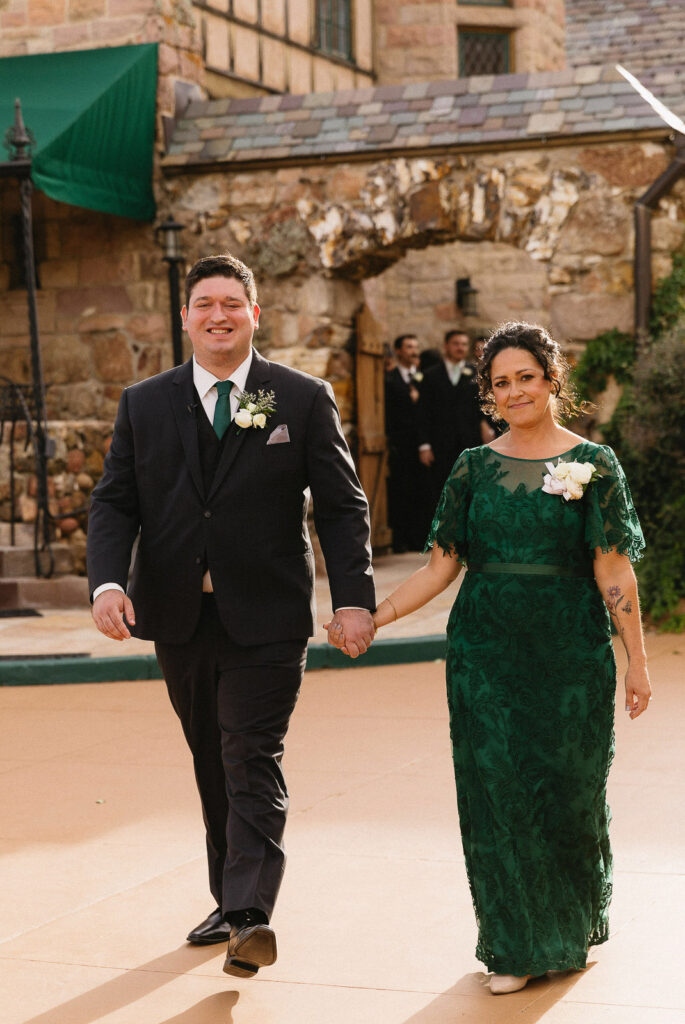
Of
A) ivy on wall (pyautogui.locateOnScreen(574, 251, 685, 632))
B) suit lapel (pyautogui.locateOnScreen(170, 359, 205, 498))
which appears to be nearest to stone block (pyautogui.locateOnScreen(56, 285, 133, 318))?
ivy on wall (pyautogui.locateOnScreen(574, 251, 685, 632))

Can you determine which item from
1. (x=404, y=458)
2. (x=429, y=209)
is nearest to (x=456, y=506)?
(x=429, y=209)

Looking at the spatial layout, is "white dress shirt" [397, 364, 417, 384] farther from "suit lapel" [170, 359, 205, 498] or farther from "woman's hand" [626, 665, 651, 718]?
"woman's hand" [626, 665, 651, 718]

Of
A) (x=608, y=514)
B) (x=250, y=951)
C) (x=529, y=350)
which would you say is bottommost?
(x=250, y=951)

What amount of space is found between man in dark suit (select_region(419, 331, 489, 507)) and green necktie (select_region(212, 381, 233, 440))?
8978mm

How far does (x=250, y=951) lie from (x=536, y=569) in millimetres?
1149

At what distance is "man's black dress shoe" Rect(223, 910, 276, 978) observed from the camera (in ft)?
11.8

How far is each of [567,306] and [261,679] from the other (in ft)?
24.6

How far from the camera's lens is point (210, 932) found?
4.11 meters

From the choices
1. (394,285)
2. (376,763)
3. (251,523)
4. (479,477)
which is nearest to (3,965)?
(251,523)

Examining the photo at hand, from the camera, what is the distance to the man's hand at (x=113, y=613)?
3.82 metres

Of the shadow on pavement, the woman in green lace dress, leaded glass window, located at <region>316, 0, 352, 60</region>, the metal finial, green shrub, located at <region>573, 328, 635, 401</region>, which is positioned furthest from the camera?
leaded glass window, located at <region>316, 0, 352, 60</region>

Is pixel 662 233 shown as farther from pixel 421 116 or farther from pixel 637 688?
pixel 637 688

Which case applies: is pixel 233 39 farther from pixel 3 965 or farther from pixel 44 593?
pixel 3 965

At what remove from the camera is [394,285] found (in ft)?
57.4
